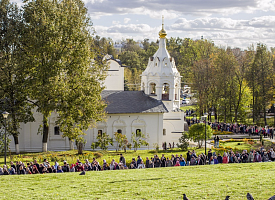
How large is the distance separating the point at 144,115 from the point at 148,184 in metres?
20.2

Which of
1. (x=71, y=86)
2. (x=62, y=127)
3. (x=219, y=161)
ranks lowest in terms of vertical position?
(x=219, y=161)

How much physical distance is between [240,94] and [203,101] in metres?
4.97

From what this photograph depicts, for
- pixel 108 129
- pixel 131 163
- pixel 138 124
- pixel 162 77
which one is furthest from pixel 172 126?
pixel 131 163

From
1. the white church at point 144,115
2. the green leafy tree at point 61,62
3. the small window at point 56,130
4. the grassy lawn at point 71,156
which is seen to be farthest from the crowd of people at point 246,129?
the small window at point 56,130

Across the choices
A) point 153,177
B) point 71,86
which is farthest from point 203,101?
point 153,177

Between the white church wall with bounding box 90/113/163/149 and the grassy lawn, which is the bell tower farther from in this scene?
the grassy lawn

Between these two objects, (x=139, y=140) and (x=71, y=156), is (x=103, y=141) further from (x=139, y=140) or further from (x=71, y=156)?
(x=71, y=156)

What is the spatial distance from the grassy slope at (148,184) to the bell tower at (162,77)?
19.1 meters

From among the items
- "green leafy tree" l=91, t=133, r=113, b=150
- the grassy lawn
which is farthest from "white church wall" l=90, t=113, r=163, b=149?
→ the grassy lawn

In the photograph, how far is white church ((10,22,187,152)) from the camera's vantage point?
112 feet

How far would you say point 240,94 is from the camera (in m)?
49.3

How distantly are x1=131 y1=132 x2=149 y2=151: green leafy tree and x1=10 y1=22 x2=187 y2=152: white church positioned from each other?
53 centimetres

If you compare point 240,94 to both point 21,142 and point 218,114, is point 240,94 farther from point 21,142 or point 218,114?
point 21,142

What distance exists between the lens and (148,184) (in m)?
15.4
